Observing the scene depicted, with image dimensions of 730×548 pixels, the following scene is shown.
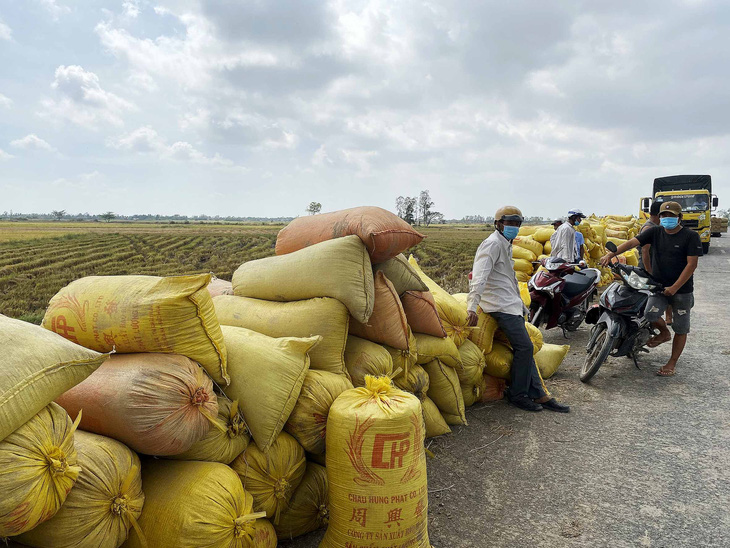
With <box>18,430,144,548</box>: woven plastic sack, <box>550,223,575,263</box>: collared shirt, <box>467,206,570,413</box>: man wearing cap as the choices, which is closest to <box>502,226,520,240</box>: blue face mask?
<box>467,206,570,413</box>: man wearing cap

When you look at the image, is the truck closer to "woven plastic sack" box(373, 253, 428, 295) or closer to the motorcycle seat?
the motorcycle seat

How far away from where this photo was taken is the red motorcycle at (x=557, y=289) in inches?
227

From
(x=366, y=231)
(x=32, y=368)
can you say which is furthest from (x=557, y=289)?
(x=32, y=368)

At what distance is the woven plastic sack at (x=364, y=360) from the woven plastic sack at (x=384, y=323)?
0.07 meters

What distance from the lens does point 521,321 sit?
156 inches

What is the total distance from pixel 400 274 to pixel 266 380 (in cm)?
135

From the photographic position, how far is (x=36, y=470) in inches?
56.8

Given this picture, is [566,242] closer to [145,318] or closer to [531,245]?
[531,245]

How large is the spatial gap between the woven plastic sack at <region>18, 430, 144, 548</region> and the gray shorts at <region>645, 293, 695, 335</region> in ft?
15.0

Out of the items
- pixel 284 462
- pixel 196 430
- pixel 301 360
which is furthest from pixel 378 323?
pixel 196 430

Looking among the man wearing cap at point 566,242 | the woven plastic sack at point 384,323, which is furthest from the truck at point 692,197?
the woven plastic sack at point 384,323

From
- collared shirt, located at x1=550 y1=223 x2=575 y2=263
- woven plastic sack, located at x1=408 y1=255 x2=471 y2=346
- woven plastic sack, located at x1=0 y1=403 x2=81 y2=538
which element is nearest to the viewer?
woven plastic sack, located at x1=0 y1=403 x2=81 y2=538

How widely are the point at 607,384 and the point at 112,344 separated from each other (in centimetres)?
425

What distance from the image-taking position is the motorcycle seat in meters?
5.79
